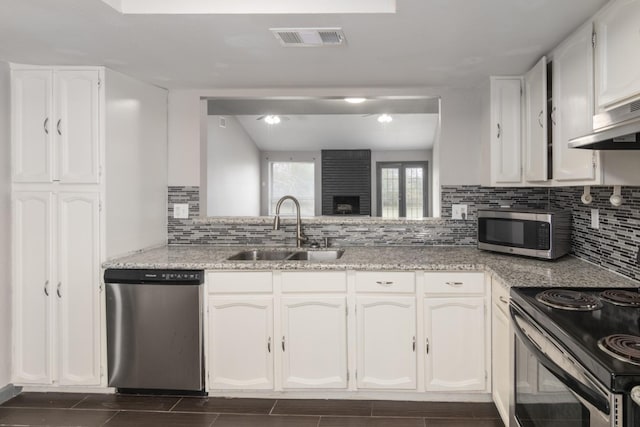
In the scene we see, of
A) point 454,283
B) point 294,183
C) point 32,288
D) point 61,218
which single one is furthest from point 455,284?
point 294,183

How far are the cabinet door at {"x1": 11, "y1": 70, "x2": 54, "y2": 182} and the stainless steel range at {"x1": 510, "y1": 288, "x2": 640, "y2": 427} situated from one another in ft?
8.70

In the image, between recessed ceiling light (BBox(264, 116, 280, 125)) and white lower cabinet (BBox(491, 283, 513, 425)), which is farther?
recessed ceiling light (BBox(264, 116, 280, 125))

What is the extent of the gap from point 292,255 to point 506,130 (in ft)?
5.24

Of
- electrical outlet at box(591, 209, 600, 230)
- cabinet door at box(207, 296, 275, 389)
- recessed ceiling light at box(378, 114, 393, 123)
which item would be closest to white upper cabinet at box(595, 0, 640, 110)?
electrical outlet at box(591, 209, 600, 230)

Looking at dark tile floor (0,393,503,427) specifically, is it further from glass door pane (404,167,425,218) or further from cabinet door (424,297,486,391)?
glass door pane (404,167,425,218)

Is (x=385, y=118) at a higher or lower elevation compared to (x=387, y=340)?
higher

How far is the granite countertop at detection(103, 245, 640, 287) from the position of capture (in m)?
2.13

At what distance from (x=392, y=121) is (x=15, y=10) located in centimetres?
584

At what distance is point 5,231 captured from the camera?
2.64 metres

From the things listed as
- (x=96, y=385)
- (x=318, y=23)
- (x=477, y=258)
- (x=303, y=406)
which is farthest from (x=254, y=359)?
(x=318, y=23)

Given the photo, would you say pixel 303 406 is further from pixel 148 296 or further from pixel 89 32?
pixel 89 32

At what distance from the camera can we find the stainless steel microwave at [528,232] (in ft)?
8.29

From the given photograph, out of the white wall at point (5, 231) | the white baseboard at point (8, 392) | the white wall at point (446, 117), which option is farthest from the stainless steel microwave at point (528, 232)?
the white baseboard at point (8, 392)

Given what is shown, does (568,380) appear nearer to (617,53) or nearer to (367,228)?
(617,53)
